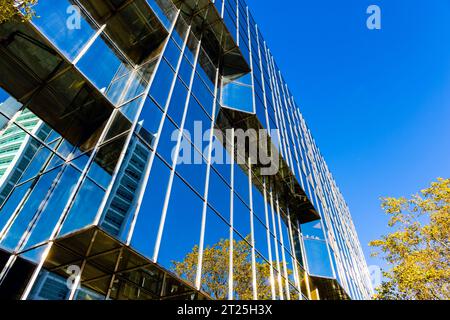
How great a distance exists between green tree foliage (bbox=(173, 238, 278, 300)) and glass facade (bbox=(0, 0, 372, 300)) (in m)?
0.05

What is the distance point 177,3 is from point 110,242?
1134 cm

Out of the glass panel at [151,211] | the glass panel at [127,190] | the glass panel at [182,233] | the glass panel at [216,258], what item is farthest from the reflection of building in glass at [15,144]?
the glass panel at [216,258]

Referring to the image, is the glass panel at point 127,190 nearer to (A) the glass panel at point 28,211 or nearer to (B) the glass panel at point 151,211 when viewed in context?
(B) the glass panel at point 151,211

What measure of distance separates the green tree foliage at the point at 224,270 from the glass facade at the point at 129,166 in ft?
0.18

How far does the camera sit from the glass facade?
5977mm

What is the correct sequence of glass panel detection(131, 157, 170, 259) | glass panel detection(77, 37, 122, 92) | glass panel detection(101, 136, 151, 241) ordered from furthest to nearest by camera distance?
glass panel detection(77, 37, 122, 92), glass panel detection(131, 157, 170, 259), glass panel detection(101, 136, 151, 241)

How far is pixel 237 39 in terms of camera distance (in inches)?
669

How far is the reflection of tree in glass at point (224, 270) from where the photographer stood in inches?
297

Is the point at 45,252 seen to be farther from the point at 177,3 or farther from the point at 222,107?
the point at 177,3

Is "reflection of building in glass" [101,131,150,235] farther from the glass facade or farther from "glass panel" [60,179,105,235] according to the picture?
"glass panel" [60,179,105,235]

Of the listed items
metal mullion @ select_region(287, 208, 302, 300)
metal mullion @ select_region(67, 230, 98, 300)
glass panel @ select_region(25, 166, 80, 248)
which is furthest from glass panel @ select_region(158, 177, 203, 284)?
metal mullion @ select_region(287, 208, 302, 300)

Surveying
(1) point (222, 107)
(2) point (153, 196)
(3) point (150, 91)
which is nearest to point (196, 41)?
(1) point (222, 107)

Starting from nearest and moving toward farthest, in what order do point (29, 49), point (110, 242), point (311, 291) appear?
1. point (110, 242)
2. point (29, 49)
3. point (311, 291)

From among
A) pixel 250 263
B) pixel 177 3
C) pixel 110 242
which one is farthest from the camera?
pixel 177 3
